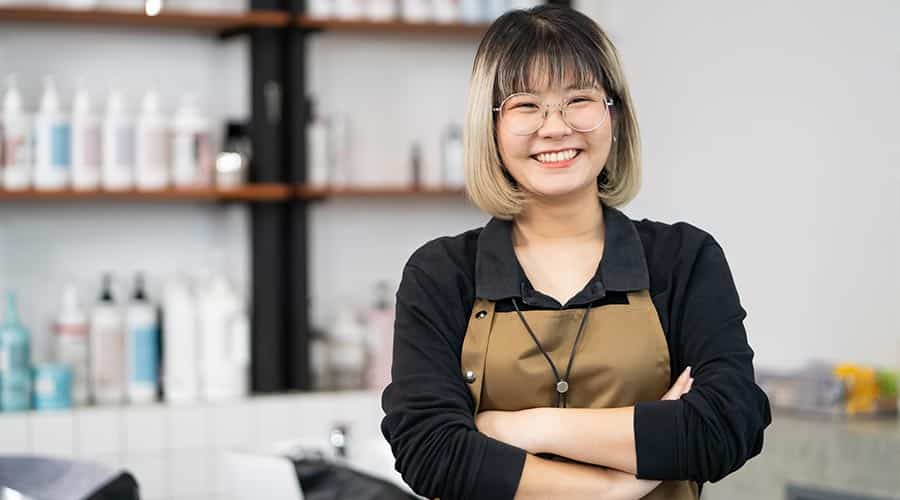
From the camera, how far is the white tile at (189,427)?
12.4 ft

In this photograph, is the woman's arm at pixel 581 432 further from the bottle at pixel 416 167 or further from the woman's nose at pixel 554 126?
the bottle at pixel 416 167

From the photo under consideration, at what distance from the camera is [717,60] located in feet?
12.8

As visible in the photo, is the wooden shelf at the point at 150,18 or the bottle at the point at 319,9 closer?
the wooden shelf at the point at 150,18

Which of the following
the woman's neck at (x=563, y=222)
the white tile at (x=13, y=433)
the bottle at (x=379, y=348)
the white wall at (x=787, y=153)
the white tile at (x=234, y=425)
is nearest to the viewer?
the woman's neck at (x=563, y=222)

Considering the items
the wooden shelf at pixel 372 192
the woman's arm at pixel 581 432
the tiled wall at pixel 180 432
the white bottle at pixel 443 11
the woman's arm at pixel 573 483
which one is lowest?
the tiled wall at pixel 180 432

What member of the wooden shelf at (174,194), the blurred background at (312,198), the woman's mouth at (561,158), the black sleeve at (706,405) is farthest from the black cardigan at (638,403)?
the wooden shelf at (174,194)

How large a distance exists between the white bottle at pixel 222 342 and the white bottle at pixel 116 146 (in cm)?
41

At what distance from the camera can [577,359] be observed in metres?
1.43

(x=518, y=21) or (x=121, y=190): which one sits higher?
(x=518, y=21)

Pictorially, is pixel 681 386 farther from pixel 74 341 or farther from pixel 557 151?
pixel 74 341

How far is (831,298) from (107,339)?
2.03 meters

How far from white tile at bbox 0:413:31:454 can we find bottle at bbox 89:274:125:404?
233 mm

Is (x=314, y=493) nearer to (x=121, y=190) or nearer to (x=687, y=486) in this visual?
(x=687, y=486)

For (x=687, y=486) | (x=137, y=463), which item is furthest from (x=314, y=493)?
(x=137, y=463)
